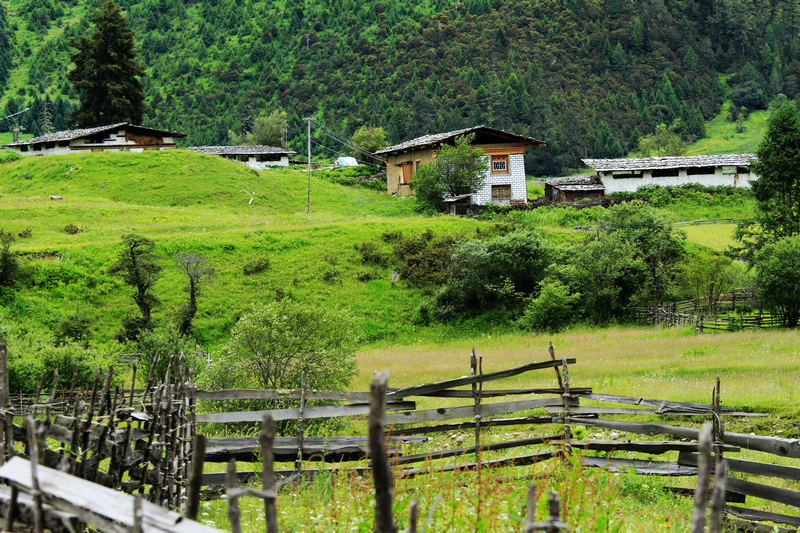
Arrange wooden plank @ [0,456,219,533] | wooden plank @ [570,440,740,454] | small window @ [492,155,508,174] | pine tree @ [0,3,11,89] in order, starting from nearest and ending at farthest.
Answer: wooden plank @ [0,456,219,533] → wooden plank @ [570,440,740,454] → small window @ [492,155,508,174] → pine tree @ [0,3,11,89]

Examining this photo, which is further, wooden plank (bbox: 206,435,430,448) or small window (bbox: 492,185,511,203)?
small window (bbox: 492,185,511,203)

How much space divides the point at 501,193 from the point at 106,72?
50517 millimetres

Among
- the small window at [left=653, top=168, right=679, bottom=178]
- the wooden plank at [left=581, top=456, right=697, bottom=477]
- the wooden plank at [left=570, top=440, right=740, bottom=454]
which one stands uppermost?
the small window at [left=653, top=168, right=679, bottom=178]

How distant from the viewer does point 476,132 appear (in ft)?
218

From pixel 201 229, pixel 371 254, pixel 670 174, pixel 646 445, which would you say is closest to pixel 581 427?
pixel 646 445

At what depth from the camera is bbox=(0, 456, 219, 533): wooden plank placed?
4.80 m

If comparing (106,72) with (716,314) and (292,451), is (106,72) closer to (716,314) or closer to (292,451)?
(716,314)

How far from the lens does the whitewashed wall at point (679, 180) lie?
71625 mm

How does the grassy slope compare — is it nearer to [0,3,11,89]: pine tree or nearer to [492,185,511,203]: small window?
[492,185,511,203]: small window

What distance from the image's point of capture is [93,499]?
5156mm

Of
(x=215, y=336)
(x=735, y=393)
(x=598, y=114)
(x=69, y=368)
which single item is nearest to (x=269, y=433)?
(x=735, y=393)

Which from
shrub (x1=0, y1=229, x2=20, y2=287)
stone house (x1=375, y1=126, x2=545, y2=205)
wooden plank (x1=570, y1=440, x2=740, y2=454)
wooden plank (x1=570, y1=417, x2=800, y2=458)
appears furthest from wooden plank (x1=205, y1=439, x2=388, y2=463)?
stone house (x1=375, y1=126, x2=545, y2=205)

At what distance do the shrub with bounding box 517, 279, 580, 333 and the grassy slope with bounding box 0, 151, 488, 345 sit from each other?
276 inches

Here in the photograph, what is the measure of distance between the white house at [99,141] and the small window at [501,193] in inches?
1514
